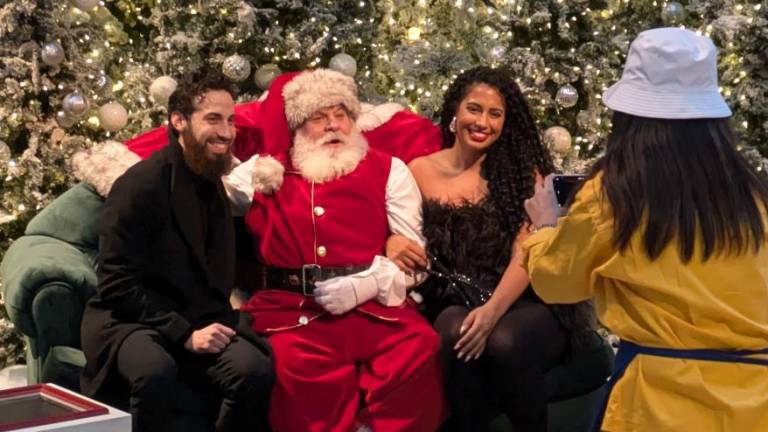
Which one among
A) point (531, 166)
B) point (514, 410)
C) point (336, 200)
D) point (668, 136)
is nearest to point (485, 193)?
point (531, 166)

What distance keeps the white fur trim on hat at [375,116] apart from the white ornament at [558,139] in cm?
104

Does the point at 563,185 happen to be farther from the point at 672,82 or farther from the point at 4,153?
the point at 4,153

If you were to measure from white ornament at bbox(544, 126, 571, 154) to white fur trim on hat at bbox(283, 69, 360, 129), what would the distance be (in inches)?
58.4

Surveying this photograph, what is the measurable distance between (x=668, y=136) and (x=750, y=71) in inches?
137

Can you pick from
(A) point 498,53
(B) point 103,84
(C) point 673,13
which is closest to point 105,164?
(B) point 103,84

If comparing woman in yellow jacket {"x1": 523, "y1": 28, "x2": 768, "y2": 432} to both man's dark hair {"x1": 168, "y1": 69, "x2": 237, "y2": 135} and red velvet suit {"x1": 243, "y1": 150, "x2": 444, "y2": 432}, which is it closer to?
red velvet suit {"x1": 243, "y1": 150, "x2": 444, "y2": 432}

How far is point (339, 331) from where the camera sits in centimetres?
359

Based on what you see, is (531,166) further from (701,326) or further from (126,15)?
(126,15)

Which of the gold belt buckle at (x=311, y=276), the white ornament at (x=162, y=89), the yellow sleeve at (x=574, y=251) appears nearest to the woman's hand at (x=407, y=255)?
the gold belt buckle at (x=311, y=276)

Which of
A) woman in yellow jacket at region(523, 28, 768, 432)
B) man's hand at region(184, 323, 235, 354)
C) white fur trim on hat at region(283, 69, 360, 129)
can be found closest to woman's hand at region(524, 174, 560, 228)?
woman in yellow jacket at region(523, 28, 768, 432)

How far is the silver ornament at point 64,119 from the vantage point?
484cm

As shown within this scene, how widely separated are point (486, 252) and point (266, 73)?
5.98ft

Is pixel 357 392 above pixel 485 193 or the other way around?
the other way around

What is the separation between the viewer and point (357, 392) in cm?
351
